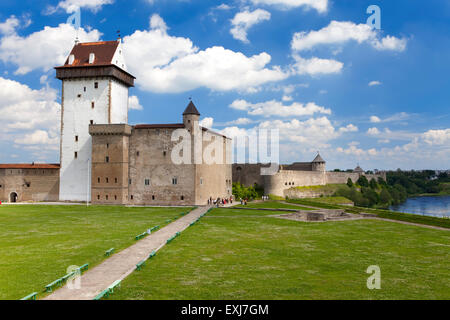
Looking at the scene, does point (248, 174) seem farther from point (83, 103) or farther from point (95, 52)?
point (95, 52)

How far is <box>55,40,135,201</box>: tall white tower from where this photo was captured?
41188 mm

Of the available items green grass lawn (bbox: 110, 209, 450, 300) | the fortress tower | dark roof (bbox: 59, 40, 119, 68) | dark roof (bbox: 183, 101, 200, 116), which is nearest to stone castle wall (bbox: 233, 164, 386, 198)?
the fortress tower

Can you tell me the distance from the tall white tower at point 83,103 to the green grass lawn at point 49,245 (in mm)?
16251

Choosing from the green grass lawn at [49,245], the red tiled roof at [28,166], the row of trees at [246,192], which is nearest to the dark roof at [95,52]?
the red tiled roof at [28,166]

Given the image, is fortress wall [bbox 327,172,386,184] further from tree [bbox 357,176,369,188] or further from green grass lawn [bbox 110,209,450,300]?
green grass lawn [bbox 110,209,450,300]

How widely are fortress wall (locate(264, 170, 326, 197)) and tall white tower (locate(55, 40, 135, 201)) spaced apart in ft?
84.1

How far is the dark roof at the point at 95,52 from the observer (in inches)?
1638

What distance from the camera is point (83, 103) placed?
41938mm

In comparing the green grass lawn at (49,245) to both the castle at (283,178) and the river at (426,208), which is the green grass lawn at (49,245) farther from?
the river at (426,208)

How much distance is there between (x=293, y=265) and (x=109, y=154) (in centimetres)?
3188

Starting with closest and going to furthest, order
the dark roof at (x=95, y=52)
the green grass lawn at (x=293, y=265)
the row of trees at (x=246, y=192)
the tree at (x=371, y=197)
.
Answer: the green grass lawn at (x=293, y=265)
the dark roof at (x=95, y=52)
the row of trees at (x=246, y=192)
the tree at (x=371, y=197)
